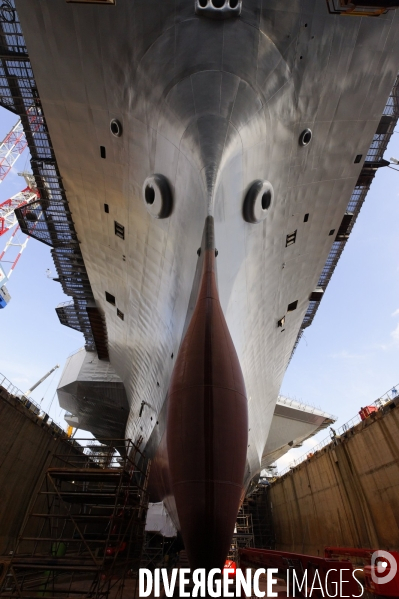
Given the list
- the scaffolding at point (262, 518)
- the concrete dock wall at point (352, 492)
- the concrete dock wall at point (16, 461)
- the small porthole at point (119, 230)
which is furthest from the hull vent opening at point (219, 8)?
the scaffolding at point (262, 518)

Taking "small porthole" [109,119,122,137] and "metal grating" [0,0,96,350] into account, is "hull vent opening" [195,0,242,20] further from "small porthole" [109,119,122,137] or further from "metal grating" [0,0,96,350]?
"metal grating" [0,0,96,350]

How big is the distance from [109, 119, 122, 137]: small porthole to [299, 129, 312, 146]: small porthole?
326cm

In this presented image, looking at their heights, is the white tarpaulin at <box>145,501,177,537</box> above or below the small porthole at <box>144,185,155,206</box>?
below

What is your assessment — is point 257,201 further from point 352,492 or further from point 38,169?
point 352,492

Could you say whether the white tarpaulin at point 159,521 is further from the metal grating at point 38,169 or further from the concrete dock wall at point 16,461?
the metal grating at point 38,169

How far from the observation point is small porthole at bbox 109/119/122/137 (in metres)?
5.73

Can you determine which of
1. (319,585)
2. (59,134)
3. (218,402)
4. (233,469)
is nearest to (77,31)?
(59,134)

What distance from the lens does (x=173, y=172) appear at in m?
5.54

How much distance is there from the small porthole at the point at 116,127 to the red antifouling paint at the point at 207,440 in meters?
3.92

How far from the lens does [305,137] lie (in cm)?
A: 592

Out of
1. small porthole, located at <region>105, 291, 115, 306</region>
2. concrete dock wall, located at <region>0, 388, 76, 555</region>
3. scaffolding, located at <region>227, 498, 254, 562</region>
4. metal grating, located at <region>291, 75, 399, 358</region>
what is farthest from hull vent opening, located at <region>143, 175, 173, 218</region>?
scaffolding, located at <region>227, 498, 254, 562</region>

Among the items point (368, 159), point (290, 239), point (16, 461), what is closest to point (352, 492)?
point (290, 239)

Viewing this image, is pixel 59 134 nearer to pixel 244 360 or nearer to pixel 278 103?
pixel 278 103

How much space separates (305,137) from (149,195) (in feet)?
9.96
